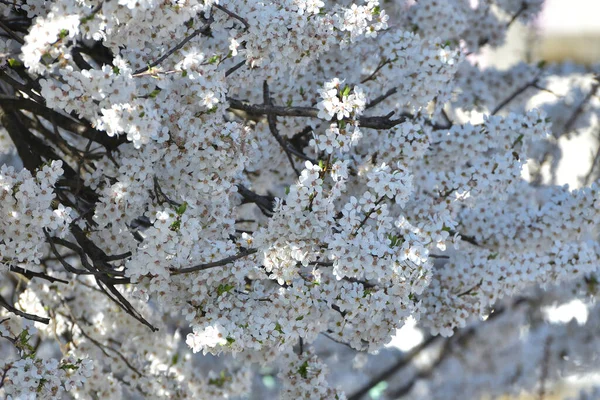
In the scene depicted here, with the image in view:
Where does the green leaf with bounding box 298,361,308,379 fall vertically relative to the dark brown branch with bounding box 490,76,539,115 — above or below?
below

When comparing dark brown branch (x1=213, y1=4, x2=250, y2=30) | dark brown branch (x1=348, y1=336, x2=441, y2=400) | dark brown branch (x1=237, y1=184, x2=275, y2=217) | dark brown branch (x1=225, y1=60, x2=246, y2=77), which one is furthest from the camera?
dark brown branch (x1=348, y1=336, x2=441, y2=400)

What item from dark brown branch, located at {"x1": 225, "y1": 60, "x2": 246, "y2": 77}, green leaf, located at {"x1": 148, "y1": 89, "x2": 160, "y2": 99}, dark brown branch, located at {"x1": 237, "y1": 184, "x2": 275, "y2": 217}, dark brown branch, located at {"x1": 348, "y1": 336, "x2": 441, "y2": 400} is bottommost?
green leaf, located at {"x1": 148, "y1": 89, "x2": 160, "y2": 99}

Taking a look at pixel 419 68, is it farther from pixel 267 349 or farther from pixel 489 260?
pixel 267 349

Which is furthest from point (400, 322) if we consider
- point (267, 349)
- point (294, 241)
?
point (267, 349)

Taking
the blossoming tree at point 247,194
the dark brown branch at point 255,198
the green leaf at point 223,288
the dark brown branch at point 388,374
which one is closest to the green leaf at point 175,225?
the blossoming tree at point 247,194

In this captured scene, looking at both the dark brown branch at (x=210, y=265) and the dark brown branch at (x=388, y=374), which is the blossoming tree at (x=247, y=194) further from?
the dark brown branch at (x=388, y=374)

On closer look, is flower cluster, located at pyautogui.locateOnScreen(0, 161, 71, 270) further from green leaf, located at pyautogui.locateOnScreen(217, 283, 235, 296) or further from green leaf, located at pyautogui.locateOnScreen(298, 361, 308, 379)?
green leaf, located at pyautogui.locateOnScreen(298, 361, 308, 379)

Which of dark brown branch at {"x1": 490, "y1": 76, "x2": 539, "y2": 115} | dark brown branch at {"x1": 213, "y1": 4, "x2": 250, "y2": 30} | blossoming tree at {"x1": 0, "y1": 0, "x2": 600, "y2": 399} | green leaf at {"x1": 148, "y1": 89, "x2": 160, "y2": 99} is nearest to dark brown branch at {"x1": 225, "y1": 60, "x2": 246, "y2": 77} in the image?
blossoming tree at {"x1": 0, "y1": 0, "x2": 600, "y2": 399}

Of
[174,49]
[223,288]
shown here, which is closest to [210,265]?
[223,288]
